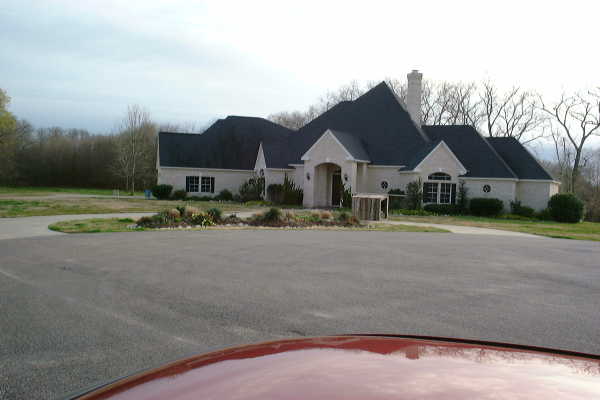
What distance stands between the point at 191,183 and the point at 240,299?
103 ft

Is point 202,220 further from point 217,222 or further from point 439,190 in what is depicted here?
point 439,190

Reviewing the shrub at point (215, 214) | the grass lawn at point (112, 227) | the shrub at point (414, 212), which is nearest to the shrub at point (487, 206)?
the shrub at point (414, 212)

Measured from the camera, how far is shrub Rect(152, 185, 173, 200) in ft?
117

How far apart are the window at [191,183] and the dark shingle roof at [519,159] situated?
833 inches

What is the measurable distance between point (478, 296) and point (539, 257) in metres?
5.60

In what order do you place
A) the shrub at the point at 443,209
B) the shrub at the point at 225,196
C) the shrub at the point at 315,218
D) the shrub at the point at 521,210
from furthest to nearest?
the shrub at the point at 225,196 < the shrub at the point at 521,210 < the shrub at the point at 443,209 < the shrub at the point at 315,218

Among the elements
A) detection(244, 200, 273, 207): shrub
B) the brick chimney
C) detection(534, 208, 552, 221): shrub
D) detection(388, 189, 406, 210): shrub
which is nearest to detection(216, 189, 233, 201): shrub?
detection(244, 200, 273, 207): shrub

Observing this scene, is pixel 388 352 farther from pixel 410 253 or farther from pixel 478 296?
pixel 410 253

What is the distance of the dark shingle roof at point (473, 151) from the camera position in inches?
1185

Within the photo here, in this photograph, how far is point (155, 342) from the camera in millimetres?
4816

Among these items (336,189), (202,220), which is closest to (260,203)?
(336,189)

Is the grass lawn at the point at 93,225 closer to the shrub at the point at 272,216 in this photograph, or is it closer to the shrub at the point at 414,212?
the shrub at the point at 272,216

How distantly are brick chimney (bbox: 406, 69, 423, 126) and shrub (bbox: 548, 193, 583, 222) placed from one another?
10.5m

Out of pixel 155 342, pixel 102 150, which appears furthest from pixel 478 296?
pixel 102 150
